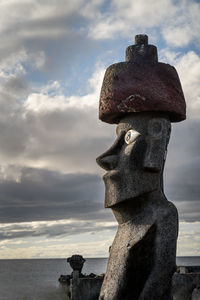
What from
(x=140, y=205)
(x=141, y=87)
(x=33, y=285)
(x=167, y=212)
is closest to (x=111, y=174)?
(x=140, y=205)

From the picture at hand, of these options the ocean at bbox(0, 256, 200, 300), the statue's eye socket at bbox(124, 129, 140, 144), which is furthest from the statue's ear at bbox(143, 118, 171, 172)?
the ocean at bbox(0, 256, 200, 300)

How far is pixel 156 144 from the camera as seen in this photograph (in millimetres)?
6727

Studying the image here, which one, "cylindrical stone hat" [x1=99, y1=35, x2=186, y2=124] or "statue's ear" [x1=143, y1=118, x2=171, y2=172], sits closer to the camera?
"statue's ear" [x1=143, y1=118, x2=171, y2=172]

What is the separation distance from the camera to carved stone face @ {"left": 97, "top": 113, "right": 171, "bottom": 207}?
6.61 m

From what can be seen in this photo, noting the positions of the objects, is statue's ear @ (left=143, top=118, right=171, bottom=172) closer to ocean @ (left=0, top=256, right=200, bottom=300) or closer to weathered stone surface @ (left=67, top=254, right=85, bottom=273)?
weathered stone surface @ (left=67, top=254, right=85, bottom=273)

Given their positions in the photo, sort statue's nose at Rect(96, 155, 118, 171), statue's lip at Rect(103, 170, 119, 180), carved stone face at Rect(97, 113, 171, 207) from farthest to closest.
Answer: statue's nose at Rect(96, 155, 118, 171)
statue's lip at Rect(103, 170, 119, 180)
carved stone face at Rect(97, 113, 171, 207)

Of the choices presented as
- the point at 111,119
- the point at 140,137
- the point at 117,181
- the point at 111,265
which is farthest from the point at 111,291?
the point at 111,119

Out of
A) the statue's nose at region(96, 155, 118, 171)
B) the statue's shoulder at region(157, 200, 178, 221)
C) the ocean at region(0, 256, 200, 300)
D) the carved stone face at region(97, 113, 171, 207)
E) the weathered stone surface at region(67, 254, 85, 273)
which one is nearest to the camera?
the statue's shoulder at region(157, 200, 178, 221)

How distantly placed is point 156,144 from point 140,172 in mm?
501

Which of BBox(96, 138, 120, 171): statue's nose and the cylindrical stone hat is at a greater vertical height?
the cylindrical stone hat

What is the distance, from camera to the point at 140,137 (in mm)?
6770

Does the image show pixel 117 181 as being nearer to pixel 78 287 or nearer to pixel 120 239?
pixel 120 239

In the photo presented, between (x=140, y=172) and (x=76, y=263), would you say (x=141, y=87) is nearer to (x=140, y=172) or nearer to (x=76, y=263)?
(x=140, y=172)

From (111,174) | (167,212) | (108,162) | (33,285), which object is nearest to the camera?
(167,212)
